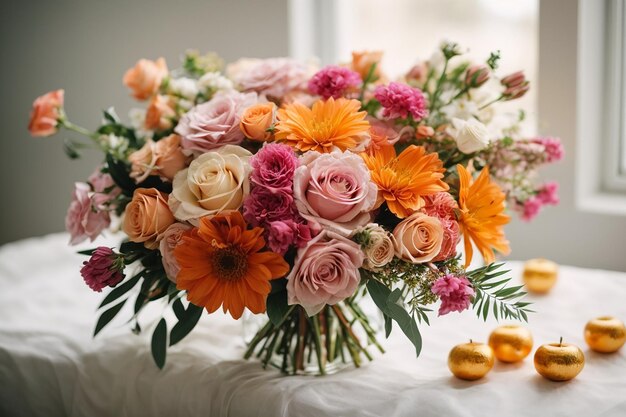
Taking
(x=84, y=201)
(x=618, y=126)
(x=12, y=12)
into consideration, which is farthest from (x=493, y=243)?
(x=12, y=12)

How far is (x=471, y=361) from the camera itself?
0.89 meters

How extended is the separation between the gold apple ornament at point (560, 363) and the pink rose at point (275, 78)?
1.73ft

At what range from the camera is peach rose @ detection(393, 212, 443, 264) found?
0.78 meters

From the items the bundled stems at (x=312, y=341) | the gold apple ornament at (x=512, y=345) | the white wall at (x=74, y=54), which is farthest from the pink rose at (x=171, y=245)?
the white wall at (x=74, y=54)

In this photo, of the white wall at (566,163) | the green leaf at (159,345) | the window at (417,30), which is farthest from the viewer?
the window at (417,30)

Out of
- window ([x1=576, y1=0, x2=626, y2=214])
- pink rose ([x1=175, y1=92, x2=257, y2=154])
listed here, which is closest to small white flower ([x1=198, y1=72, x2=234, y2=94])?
pink rose ([x1=175, y1=92, x2=257, y2=154])

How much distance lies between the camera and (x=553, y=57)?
137cm

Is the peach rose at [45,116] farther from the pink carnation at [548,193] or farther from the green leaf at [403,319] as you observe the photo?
the pink carnation at [548,193]

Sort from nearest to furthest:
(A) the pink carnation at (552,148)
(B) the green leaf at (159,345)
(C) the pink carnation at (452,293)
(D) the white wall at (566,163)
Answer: (C) the pink carnation at (452,293), (B) the green leaf at (159,345), (A) the pink carnation at (552,148), (D) the white wall at (566,163)

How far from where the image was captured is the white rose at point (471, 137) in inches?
34.7

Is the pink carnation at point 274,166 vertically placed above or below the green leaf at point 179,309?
above

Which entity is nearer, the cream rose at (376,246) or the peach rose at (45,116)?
the cream rose at (376,246)

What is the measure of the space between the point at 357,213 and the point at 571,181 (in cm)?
81

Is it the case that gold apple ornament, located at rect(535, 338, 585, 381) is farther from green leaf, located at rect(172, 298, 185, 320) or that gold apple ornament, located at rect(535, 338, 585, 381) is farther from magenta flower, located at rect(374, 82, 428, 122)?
green leaf, located at rect(172, 298, 185, 320)
